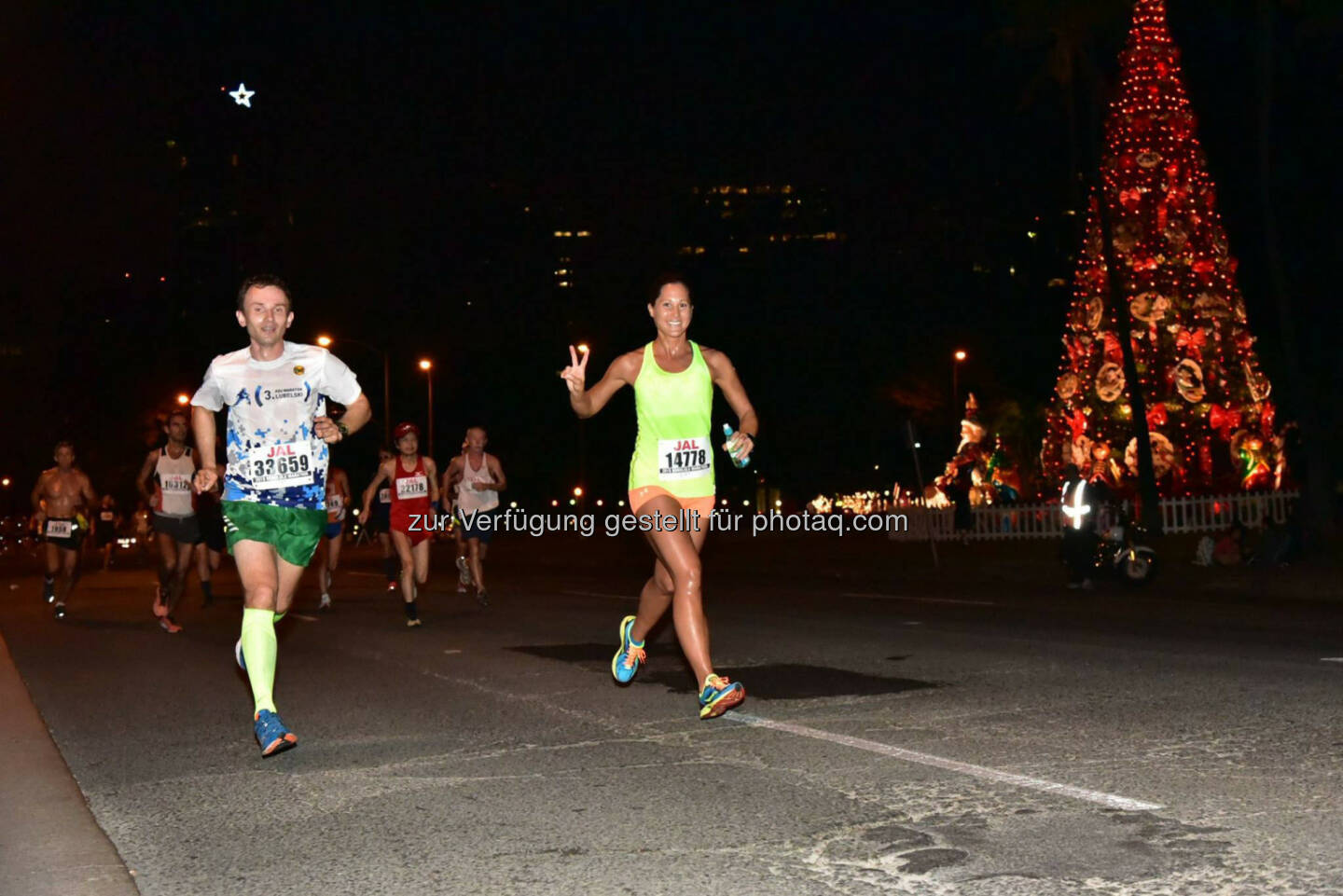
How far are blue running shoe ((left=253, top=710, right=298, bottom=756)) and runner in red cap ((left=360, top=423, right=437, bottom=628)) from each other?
7.81 m

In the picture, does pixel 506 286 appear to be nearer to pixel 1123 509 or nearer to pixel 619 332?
pixel 619 332

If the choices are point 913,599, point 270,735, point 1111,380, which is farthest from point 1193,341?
point 270,735

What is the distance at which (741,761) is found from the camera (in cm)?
645

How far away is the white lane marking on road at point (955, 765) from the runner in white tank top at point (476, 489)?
9539 millimetres

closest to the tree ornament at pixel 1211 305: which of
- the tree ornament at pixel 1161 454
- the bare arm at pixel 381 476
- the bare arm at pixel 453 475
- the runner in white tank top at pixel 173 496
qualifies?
the tree ornament at pixel 1161 454

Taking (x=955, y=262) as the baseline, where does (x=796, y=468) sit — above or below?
below

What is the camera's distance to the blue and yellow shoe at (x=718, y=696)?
23.9 ft

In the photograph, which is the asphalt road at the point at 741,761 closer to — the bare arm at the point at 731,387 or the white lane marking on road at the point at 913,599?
the bare arm at the point at 731,387

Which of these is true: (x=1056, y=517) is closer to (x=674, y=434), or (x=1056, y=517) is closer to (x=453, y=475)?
(x=453, y=475)

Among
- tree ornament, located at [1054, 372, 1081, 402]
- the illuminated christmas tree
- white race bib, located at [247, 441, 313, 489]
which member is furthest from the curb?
tree ornament, located at [1054, 372, 1081, 402]

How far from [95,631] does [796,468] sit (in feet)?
137

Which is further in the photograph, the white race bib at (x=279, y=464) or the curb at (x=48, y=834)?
the white race bib at (x=279, y=464)

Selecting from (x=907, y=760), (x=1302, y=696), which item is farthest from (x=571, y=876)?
(x=1302, y=696)

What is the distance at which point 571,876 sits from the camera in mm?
4645
